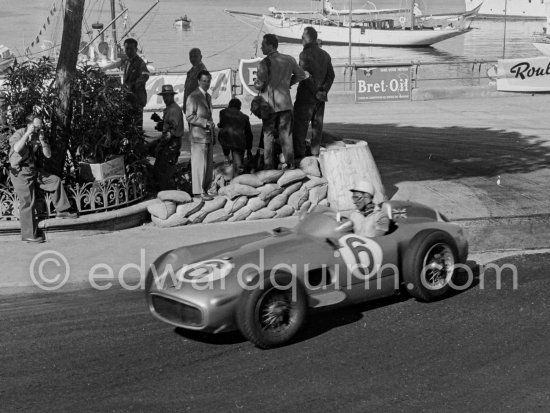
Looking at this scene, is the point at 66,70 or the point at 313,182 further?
the point at 313,182

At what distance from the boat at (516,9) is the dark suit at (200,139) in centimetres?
10482

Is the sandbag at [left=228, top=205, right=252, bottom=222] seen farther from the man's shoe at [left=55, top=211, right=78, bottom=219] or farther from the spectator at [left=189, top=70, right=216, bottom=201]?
the man's shoe at [left=55, top=211, right=78, bottom=219]

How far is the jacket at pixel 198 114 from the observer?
12.9 m

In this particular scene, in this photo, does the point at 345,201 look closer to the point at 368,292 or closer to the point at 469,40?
the point at 368,292

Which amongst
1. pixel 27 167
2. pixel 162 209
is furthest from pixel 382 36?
pixel 27 167

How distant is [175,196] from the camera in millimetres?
12969

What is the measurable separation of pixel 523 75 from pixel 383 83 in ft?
13.5

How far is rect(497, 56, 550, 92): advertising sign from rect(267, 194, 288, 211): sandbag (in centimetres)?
1488

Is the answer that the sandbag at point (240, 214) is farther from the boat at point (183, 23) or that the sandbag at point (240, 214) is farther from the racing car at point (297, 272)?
the boat at point (183, 23)

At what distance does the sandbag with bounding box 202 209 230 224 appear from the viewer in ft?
43.0

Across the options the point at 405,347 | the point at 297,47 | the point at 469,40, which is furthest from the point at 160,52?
the point at 405,347

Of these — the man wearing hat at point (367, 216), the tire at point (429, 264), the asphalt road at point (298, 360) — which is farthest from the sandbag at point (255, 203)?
the tire at point (429, 264)

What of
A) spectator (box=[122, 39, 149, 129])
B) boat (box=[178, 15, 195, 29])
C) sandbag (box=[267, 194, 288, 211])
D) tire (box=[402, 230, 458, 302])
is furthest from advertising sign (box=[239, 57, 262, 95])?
boat (box=[178, 15, 195, 29])

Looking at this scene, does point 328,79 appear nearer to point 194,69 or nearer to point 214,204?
point 194,69
